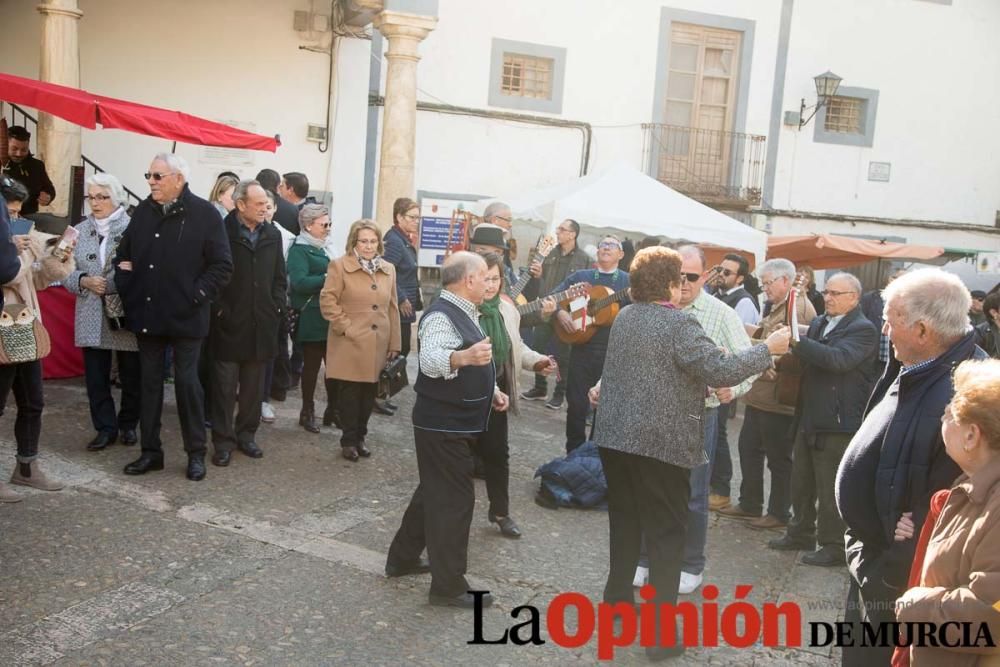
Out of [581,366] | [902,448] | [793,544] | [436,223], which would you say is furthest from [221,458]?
[436,223]

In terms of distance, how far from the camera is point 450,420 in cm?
481

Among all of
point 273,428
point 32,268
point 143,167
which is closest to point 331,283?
point 273,428

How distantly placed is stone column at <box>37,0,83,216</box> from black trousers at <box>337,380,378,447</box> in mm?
5440

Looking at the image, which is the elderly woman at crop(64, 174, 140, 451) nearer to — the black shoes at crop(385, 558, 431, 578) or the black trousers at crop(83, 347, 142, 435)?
the black trousers at crop(83, 347, 142, 435)

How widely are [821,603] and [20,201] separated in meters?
5.14

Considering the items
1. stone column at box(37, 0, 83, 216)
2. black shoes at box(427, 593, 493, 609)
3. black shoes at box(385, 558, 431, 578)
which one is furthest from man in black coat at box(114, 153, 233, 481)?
stone column at box(37, 0, 83, 216)

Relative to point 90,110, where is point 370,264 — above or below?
below

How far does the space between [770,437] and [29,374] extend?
459cm

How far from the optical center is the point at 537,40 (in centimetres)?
1631

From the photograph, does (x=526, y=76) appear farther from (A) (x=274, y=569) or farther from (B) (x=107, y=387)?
(A) (x=274, y=569)

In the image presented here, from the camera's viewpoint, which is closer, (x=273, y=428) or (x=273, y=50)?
(x=273, y=428)

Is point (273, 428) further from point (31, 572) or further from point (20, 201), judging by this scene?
point (31, 572)

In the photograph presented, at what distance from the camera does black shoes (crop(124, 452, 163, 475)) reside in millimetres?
6191

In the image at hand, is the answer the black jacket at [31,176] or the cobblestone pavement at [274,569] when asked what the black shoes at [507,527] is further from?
the black jacket at [31,176]
